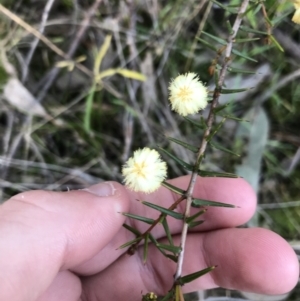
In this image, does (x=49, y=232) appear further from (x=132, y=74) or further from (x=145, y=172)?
(x=132, y=74)

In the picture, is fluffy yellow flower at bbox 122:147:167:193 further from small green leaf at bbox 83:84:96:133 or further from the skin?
small green leaf at bbox 83:84:96:133

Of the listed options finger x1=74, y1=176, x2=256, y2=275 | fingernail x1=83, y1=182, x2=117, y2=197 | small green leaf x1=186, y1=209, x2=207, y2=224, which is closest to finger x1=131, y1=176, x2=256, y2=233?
finger x1=74, y1=176, x2=256, y2=275

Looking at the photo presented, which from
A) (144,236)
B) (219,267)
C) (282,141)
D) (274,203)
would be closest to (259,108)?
(282,141)

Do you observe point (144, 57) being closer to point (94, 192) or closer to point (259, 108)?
point (259, 108)

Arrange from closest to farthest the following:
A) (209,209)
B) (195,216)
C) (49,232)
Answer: (195,216) → (49,232) → (209,209)

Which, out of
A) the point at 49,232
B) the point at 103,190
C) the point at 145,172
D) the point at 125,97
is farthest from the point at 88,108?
the point at 145,172

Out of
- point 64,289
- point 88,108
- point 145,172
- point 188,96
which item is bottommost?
point 64,289
